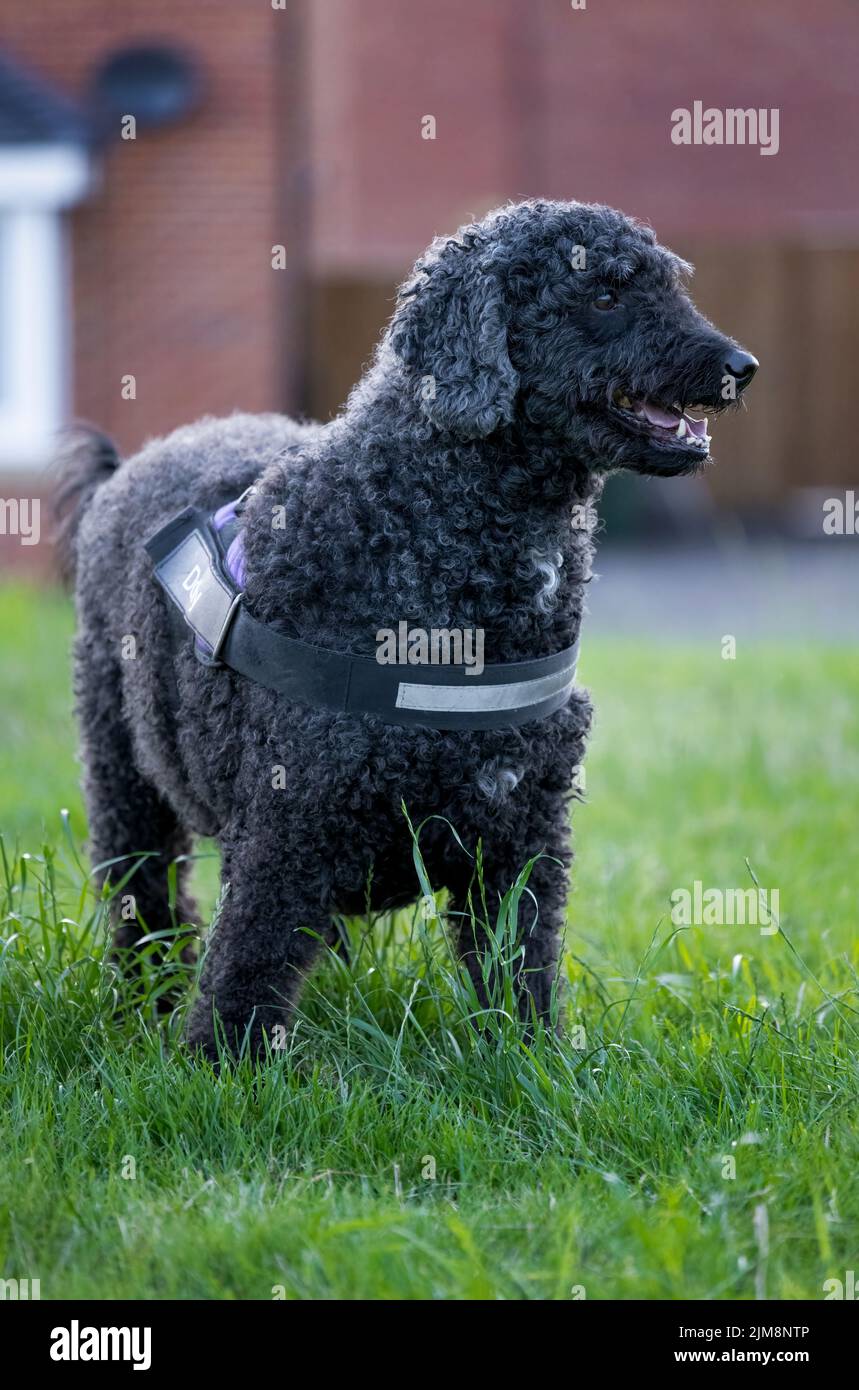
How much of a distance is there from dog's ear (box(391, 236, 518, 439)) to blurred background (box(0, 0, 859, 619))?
552 centimetres

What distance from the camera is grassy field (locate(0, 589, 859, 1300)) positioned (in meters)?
2.76

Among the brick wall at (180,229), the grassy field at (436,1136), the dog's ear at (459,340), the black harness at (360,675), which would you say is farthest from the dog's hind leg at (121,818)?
the brick wall at (180,229)

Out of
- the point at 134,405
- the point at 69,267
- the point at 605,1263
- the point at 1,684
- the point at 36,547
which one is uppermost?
the point at 69,267

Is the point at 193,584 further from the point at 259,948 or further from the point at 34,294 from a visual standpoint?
the point at 34,294

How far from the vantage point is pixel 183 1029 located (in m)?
3.52

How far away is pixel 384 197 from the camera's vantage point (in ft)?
77.5

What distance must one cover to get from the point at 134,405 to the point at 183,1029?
1034 cm

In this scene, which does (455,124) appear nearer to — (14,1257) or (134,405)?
(134,405)

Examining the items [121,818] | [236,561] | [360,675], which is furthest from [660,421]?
[121,818]

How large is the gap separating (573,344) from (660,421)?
0.85ft

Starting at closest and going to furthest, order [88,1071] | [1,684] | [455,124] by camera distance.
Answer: [88,1071] < [1,684] < [455,124]

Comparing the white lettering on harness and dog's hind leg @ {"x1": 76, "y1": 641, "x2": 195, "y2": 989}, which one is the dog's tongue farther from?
dog's hind leg @ {"x1": 76, "y1": 641, "x2": 195, "y2": 989}

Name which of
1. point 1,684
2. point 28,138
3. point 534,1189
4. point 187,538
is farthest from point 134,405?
point 534,1189

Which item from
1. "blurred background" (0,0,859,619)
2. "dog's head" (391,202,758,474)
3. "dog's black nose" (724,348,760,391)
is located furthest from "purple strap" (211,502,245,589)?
"blurred background" (0,0,859,619)
